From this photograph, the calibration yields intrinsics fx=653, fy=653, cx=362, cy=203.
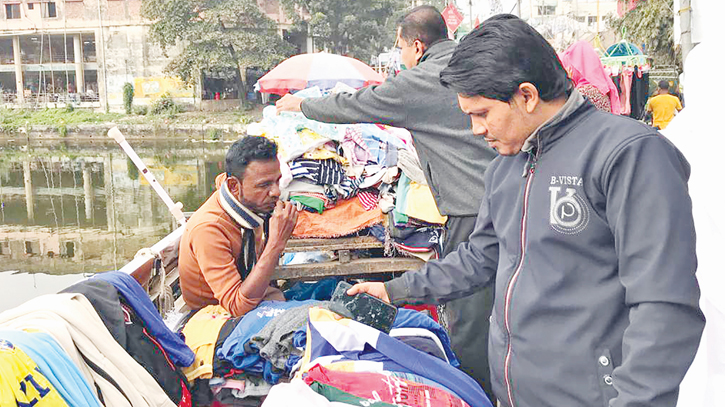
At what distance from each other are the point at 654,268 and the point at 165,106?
3275cm

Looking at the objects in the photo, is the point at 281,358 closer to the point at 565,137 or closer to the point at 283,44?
the point at 565,137

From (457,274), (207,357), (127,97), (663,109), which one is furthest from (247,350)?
(127,97)

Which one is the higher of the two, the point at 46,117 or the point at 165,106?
the point at 165,106

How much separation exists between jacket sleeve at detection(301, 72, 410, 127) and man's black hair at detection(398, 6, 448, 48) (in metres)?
0.31

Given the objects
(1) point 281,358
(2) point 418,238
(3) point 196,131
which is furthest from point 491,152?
(3) point 196,131

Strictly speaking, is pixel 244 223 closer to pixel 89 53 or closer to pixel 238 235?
pixel 238 235

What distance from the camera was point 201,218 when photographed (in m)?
2.96

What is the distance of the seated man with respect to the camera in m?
2.88

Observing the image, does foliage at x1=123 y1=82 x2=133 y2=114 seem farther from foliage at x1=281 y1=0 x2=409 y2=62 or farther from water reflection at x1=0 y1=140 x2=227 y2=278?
foliage at x1=281 y1=0 x2=409 y2=62

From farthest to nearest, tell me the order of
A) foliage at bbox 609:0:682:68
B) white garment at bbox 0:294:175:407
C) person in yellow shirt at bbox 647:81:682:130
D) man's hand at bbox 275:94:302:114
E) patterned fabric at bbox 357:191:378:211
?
foliage at bbox 609:0:682:68
person in yellow shirt at bbox 647:81:682:130
patterned fabric at bbox 357:191:378:211
man's hand at bbox 275:94:302:114
white garment at bbox 0:294:175:407

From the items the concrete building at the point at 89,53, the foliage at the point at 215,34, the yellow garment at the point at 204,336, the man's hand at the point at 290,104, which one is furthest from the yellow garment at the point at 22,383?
the concrete building at the point at 89,53

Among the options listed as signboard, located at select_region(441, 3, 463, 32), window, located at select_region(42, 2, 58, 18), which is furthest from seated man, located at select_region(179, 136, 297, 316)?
window, located at select_region(42, 2, 58, 18)

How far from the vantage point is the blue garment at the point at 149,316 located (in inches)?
93.9

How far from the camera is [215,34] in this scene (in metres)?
29.2
